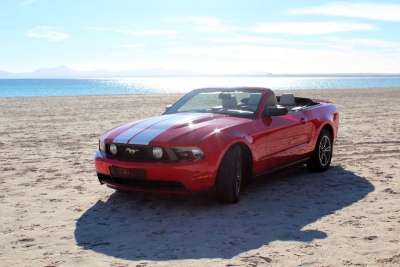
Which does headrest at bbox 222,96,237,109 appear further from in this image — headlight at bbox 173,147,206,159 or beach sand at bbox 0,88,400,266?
headlight at bbox 173,147,206,159

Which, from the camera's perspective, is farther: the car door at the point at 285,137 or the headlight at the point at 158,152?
the car door at the point at 285,137

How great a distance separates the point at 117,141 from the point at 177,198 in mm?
1019

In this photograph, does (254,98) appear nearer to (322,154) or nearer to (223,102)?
(223,102)

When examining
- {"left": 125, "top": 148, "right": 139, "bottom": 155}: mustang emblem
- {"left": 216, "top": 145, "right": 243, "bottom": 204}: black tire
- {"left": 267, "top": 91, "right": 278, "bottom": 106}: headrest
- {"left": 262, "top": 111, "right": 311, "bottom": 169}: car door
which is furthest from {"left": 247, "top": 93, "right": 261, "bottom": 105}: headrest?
{"left": 125, "top": 148, "right": 139, "bottom": 155}: mustang emblem

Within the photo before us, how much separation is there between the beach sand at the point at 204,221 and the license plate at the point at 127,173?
40 cm

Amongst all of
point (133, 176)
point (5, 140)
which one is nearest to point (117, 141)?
point (133, 176)

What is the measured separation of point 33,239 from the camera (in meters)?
4.34

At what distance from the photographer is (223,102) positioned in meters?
6.30

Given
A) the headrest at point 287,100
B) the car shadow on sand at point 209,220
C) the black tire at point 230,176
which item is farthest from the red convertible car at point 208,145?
the headrest at point 287,100

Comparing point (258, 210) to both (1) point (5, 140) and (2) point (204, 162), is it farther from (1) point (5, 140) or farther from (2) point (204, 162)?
(1) point (5, 140)

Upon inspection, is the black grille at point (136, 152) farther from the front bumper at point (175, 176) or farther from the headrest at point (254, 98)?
the headrest at point (254, 98)

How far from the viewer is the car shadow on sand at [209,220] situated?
4.12 meters

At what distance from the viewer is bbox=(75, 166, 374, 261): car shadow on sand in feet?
13.5

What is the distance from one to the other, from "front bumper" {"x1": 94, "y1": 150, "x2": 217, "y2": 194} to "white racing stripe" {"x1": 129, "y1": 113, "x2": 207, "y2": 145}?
0.80ft
